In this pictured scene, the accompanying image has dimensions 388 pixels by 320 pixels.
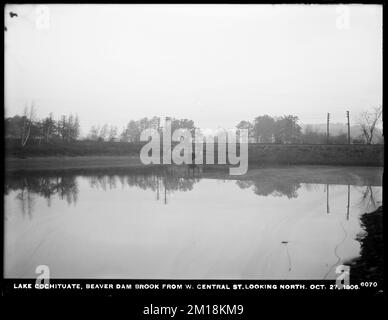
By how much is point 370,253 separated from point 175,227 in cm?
152

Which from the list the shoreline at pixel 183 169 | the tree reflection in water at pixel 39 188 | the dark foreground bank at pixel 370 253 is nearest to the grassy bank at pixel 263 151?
the shoreline at pixel 183 169

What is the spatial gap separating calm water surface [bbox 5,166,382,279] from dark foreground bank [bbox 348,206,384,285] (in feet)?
0.22

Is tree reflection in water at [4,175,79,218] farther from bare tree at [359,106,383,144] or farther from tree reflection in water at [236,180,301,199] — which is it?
bare tree at [359,106,383,144]

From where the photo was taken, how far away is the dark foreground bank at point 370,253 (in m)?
1.77

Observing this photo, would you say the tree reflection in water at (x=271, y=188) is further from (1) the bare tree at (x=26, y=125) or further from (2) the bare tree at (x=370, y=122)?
(1) the bare tree at (x=26, y=125)

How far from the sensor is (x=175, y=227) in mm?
2170

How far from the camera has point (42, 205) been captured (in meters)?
2.16

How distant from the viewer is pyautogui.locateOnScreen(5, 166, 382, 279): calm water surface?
74.5 inches

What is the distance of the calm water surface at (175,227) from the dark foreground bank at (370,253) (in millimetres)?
66
